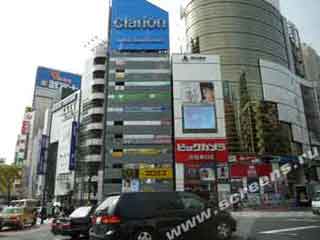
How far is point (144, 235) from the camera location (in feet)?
25.5

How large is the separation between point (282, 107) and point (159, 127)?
25.5 m

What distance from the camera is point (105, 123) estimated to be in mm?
48562

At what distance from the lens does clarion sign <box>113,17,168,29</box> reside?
54031mm

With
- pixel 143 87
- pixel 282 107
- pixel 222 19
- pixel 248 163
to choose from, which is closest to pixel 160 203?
pixel 248 163

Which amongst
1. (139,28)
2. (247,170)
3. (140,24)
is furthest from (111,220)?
(140,24)

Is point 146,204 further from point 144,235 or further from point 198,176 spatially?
point 198,176

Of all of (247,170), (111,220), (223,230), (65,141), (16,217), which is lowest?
(16,217)

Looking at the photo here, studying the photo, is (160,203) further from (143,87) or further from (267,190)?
(143,87)

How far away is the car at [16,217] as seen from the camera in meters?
18.7

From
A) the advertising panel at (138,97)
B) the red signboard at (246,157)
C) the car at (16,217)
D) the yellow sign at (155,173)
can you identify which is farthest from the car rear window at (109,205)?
the advertising panel at (138,97)

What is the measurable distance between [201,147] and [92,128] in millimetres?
19446

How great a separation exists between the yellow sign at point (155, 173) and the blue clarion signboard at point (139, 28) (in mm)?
22478

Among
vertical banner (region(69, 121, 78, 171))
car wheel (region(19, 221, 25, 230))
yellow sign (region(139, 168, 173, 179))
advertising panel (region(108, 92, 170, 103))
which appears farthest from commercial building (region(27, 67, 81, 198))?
car wheel (region(19, 221, 25, 230))

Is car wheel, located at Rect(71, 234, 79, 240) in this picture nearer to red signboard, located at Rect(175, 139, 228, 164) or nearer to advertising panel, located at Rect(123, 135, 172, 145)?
red signboard, located at Rect(175, 139, 228, 164)
